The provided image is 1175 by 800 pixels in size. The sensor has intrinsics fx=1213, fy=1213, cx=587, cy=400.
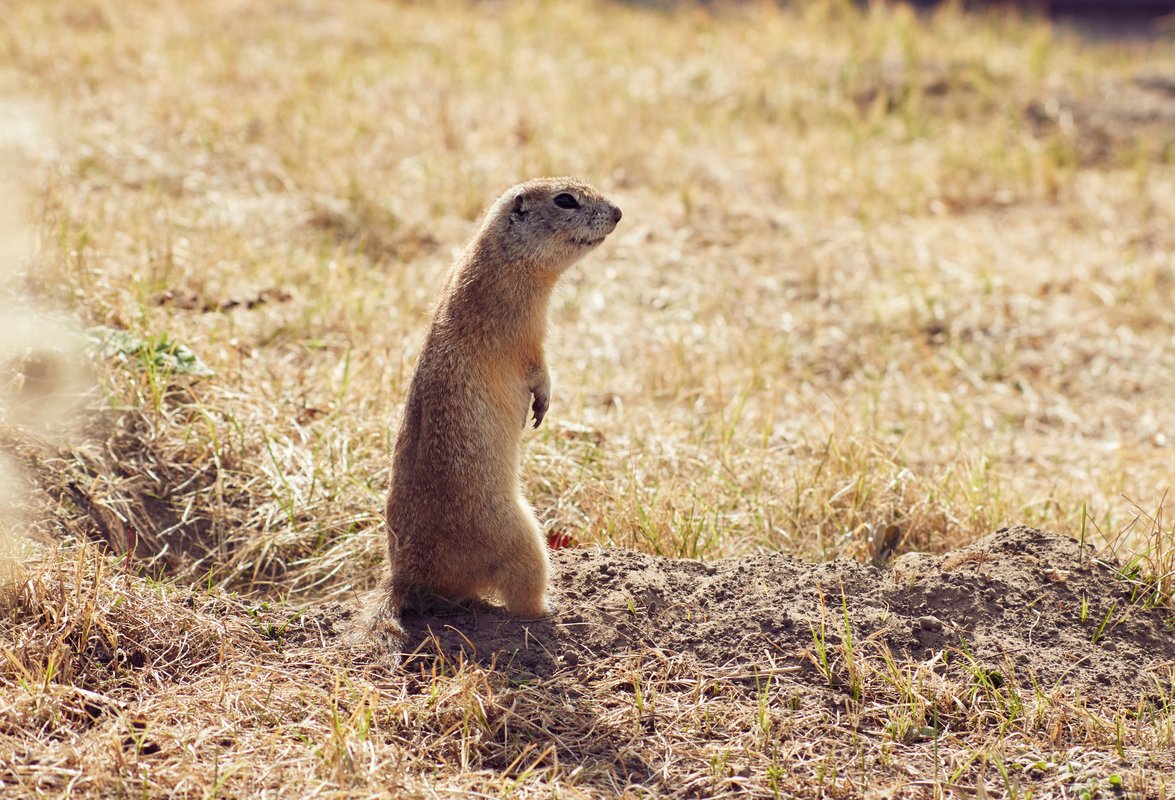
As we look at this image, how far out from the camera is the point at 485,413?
381cm

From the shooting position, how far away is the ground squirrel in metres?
3.67

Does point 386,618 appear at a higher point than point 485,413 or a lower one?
lower

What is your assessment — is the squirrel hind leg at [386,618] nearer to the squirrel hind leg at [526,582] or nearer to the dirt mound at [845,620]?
the dirt mound at [845,620]

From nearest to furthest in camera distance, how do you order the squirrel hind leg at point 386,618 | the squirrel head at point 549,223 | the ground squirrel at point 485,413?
the squirrel hind leg at point 386,618 < the ground squirrel at point 485,413 < the squirrel head at point 549,223

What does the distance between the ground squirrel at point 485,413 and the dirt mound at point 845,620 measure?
0.17m

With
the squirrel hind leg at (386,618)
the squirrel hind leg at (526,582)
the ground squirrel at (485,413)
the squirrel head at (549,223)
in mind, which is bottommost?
the squirrel hind leg at (386,618)

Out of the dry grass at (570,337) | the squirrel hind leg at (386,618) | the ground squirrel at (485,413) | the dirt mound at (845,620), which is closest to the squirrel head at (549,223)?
the ground squirrel at (485,413)

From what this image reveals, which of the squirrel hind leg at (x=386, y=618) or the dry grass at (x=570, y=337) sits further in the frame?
the squirrel hind leg at (x=386, y=618)

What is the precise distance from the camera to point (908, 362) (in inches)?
250

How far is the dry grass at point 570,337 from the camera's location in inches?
129

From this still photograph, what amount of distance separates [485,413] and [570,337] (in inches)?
102

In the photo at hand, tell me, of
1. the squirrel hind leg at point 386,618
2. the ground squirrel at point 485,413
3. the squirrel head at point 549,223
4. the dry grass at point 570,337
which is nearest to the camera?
the dry grass at point 570,337

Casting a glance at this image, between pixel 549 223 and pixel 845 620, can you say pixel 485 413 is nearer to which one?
pixel 549 223

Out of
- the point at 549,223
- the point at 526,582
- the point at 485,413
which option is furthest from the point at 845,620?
the point at 549,223
